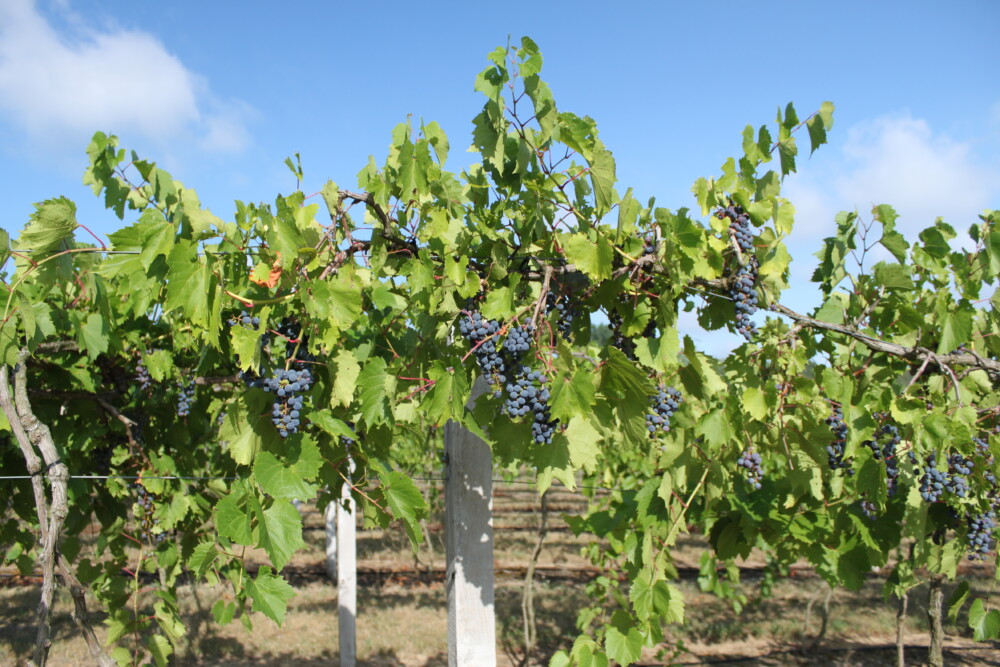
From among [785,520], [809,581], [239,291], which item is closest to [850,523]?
[785,520]

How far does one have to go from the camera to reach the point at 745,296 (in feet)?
7.49

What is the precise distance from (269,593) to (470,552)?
869 mm

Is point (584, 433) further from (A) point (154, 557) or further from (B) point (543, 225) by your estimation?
(A) point (154, 557)

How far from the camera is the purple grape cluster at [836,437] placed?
2834 mm

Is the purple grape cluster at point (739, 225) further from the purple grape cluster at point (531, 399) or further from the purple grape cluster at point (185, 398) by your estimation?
the purple grape cluster at point (185, 398)

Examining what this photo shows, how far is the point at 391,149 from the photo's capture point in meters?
2.51

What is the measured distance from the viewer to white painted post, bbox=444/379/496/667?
8.82ft

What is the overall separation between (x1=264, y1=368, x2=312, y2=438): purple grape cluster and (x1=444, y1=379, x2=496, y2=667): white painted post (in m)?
0.80

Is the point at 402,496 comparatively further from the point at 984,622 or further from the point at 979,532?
the point at 984,622

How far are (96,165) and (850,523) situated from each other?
351 cm

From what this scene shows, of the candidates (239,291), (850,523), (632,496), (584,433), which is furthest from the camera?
(632,496)

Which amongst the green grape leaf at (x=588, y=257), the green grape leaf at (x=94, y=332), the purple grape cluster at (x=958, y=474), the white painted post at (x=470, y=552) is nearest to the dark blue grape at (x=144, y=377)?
the green grape leaf at (x=94, y=332)

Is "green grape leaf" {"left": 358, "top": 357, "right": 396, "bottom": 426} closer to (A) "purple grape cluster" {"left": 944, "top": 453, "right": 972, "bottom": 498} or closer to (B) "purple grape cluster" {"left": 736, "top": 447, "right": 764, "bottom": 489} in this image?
(B) "purple grape cluster" {"left": 736, "top": 447, "right": 764, "bottom": 489}

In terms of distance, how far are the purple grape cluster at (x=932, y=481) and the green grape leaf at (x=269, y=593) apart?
209 cm
